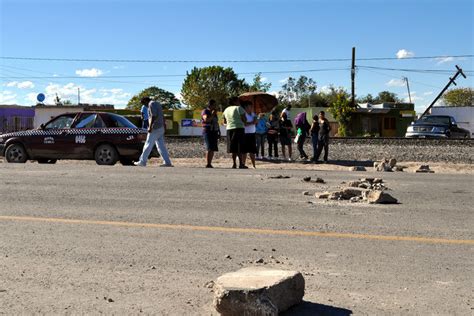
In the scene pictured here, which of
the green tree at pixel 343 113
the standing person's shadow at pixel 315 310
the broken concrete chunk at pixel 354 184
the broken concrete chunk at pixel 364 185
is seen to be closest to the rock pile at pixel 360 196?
the broken concrete chunk at pixel 364 185

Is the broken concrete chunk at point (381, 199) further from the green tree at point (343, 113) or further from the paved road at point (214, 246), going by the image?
the green tree at point (343, 113)

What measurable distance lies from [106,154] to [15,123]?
1721 inches

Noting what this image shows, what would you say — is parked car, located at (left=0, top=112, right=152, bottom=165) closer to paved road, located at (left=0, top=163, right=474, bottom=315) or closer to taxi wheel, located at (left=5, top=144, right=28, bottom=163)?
taxi wheel, located at (left=5, top=144, right=28, bottom=163)

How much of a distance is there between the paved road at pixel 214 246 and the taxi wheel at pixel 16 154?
21.9 feet

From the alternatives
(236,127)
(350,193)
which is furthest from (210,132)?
(350,193)

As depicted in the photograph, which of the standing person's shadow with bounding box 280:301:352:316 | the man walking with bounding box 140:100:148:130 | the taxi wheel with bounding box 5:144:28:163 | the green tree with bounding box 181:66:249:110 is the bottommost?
the standing person's shadow with bounding box 280:301:352:316

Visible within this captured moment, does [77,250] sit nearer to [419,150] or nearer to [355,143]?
[419,150]

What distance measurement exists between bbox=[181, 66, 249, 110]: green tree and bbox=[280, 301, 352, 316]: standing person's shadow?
72192mm

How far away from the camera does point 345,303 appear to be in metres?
3.96

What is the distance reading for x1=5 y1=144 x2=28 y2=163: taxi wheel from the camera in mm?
15891

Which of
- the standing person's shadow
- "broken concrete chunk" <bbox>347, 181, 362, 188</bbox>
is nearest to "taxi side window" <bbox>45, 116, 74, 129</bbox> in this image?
"broken concrete chunk" <bbox>347, 181, 362, 188</bbox>

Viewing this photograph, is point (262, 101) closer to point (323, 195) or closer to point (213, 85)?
point (323, 195)

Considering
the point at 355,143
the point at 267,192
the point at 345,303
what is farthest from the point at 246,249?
the point at 355,143

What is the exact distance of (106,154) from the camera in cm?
1522
